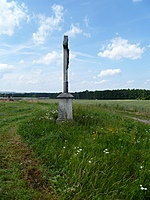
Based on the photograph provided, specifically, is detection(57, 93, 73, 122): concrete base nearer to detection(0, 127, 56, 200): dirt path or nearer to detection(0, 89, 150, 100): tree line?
detection(0, 127, 56, 200): dirt path

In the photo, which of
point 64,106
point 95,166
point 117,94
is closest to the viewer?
point 95,166

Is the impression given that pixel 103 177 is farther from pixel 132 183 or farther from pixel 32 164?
pixel 32 164

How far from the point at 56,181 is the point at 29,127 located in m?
3.81

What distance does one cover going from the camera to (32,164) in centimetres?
473

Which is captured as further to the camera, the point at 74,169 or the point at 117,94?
the point at 117,94

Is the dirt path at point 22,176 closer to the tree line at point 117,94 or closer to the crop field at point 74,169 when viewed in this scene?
the crop field at point 74,169

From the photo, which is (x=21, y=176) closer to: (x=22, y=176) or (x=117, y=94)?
(x=22, y=176)

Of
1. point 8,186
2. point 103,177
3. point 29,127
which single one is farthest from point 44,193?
point 29,127

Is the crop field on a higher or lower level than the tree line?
lower

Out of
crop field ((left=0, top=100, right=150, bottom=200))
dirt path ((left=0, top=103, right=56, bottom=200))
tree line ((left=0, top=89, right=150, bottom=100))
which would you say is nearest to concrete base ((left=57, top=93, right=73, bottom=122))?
crop field ((left=0, top=100, right=150, bottom=200))

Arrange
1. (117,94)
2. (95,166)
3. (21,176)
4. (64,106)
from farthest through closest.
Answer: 1. (117,94)
2. (64,106)
3. (21,176)
4. (95,166)

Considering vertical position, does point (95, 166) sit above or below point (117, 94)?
below

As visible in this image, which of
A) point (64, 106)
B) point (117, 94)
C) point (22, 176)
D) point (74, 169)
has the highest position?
point (117, 94)

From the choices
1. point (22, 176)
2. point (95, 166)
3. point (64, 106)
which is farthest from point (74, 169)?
point (64, 106)
